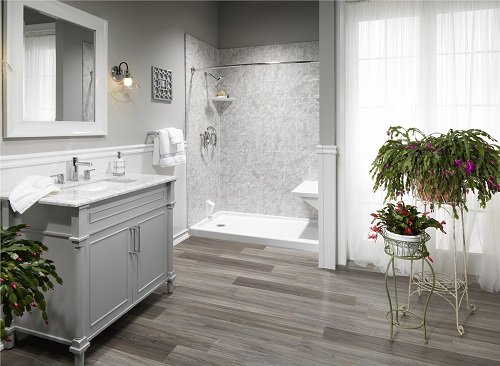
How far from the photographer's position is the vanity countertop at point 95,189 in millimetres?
1877

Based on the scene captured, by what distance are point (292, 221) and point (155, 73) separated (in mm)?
2356

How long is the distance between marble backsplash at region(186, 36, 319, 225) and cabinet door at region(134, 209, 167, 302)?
162cm

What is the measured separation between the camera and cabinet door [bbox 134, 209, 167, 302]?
2.38 m

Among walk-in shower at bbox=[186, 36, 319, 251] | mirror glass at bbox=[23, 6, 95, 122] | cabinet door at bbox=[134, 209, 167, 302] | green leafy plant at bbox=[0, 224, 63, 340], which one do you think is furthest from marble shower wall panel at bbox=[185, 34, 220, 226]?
green leafy plant at bbox=[0, 224, 63, 340]

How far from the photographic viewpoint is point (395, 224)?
220 cm

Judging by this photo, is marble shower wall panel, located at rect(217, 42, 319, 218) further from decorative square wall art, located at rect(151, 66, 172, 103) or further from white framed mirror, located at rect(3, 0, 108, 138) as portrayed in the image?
white framed mirror, located at rect(3, 0, 108, 138)

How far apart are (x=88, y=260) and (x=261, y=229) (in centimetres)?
266

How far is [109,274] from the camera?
2121mm

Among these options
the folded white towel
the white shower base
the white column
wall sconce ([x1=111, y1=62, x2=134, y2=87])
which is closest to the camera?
the folded white towel

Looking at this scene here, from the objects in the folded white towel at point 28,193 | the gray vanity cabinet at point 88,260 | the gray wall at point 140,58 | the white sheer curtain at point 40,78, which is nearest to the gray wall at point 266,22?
the gray wall at point 140,58

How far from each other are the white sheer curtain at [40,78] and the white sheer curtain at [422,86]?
7.07 ft

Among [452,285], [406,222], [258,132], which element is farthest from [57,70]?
[452,285]

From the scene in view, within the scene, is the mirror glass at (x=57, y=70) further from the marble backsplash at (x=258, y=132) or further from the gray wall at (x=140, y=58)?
the marble backsplash at (x=258, y=132)

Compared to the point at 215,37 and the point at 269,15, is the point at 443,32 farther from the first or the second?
the point at 215,37
